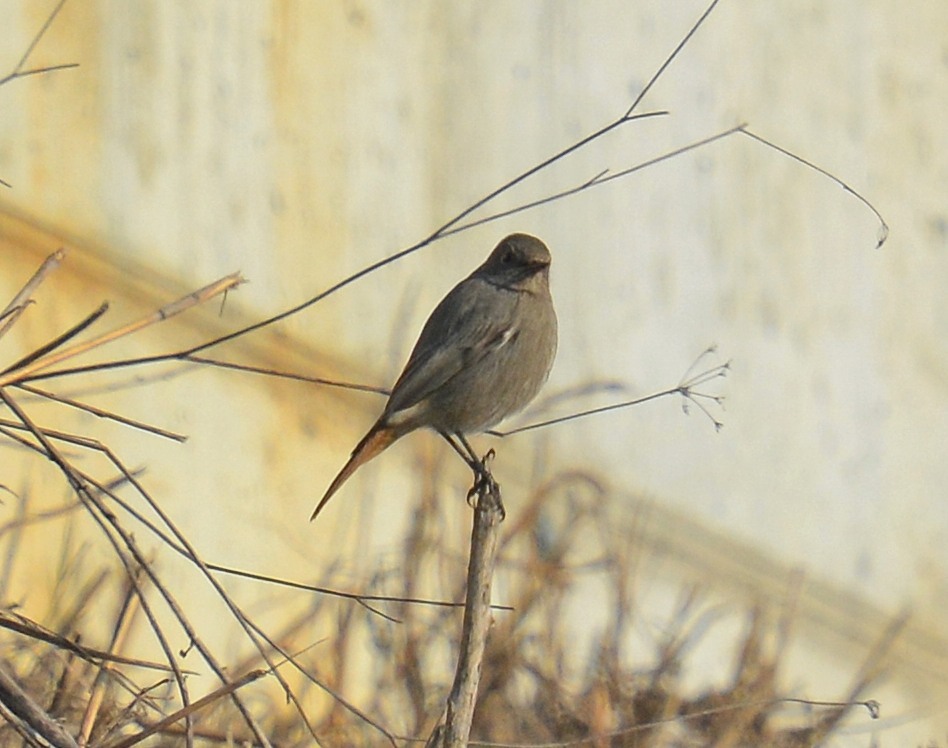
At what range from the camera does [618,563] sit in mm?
5535

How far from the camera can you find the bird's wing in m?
4.29

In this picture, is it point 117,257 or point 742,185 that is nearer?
point 117,257

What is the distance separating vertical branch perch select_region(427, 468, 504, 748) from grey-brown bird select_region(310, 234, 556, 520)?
1.31 meters

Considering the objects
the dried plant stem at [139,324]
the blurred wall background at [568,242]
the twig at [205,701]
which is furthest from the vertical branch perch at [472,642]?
the blurred wall background at [568,242]

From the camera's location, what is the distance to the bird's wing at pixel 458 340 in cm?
429

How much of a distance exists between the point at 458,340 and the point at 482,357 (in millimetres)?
78

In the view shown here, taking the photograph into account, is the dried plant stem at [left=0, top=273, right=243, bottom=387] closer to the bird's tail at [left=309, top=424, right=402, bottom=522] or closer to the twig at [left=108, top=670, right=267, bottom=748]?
the twig at [left=108, top=670, right=267, bottom=748]

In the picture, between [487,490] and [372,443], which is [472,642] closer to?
[487,490]

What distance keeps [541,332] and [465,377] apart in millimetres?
226

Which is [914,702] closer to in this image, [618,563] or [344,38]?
[618,563]

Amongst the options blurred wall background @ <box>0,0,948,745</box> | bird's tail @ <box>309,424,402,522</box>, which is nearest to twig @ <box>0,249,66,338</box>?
bird's tail @ <box>309,424,402,522</box>

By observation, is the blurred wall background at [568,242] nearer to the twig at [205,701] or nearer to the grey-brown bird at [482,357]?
the grey-brown bird at [482,357]

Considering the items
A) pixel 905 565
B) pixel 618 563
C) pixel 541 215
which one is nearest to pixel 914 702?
pixel 905 565

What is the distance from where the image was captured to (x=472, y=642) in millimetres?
2629
